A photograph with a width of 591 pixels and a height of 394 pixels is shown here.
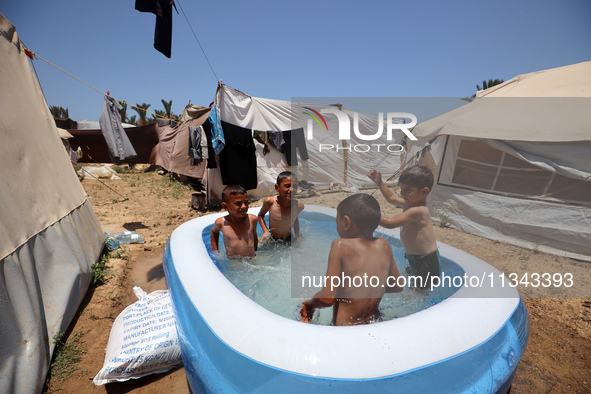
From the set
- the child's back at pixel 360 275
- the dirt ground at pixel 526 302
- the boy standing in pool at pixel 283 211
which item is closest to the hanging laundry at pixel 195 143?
the dirt ground at pixel 526 302

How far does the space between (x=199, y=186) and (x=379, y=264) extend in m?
7.33

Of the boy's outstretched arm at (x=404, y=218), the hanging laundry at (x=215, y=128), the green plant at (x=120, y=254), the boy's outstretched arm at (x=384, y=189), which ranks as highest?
the hanging laundry at (x=215, y=128)

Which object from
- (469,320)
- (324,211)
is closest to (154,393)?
(469,320)

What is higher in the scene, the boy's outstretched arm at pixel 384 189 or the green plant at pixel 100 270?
the boy's outstretched arm at pixel 384 189

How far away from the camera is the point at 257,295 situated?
2514 mm

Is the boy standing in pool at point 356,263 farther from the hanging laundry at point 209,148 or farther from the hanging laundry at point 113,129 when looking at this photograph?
A: the hanging laundry at point 113,129

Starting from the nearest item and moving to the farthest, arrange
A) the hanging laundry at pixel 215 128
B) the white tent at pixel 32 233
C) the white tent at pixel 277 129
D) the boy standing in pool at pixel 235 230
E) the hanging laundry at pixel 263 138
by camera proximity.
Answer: the white tent at pixel 32 233
the boy standing in pool at pixel 235 230
the hanging laundry at pixel 215 128
the white tent at pixel 277 129
the hanging laundry at pixel 263 138

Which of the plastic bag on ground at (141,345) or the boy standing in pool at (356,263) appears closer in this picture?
the boy standing in pool at (356,263)

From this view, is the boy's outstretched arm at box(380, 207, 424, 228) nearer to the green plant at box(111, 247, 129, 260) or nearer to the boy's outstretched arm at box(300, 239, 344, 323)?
the boy's outstretched arm at box(300, 239, 344, 323)

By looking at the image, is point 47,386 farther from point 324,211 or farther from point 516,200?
point 516,200

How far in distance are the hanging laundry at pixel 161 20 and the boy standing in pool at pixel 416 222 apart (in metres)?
3.46

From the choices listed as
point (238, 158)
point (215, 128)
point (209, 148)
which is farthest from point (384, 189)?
point (238, 158)

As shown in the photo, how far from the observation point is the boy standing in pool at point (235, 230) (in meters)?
2.58

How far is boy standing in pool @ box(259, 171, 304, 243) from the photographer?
312 cm
